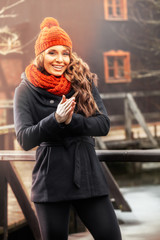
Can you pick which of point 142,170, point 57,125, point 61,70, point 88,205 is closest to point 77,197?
point 88,205

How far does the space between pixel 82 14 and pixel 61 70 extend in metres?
15.9

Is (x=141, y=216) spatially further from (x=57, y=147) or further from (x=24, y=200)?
(x=57, y=147)

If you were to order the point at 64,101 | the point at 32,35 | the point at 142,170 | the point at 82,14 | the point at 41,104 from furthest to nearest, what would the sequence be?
1. the point at 82,14
2. the point at 32,35
3. the point at 142,170
4. the point at 41,104
5. the point at 64,101

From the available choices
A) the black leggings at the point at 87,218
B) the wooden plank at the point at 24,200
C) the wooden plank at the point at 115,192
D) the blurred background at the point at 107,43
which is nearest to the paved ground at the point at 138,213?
the wooden plank at the point at 115,192

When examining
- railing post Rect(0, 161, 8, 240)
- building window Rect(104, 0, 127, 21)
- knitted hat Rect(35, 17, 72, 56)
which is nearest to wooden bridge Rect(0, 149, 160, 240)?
railing post Rect(0, 161, 8, 240)

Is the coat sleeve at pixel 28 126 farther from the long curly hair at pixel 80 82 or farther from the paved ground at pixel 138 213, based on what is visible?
the paved ground at pixel 138 213

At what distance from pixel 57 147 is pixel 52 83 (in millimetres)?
304

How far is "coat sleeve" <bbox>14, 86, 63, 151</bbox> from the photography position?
2.07 m

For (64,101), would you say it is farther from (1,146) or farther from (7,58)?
(7,58)

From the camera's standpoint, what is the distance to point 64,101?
2.04m

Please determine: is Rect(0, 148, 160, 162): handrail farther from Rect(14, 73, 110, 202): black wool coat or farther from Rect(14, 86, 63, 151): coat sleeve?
Rect(14, 86, 63, 151): coat sleeve

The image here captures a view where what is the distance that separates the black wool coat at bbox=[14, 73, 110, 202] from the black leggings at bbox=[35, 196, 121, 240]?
47 mm

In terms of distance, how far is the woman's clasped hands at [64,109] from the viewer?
6.61 feet

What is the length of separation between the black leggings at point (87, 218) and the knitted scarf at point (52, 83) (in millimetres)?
520
